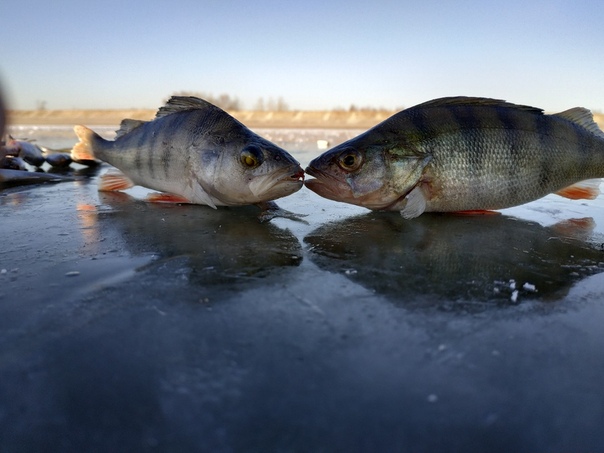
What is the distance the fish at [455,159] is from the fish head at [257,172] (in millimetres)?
227

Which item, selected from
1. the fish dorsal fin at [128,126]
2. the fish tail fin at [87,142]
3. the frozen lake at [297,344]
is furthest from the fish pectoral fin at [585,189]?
the fish tail fin at [87,142]

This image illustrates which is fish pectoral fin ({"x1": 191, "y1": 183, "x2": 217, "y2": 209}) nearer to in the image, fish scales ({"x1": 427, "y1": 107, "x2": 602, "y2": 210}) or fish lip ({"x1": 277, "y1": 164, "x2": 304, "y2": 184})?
fish lip ({"x1": 277, "y1": 164, "x2": 304, "y2": 184})

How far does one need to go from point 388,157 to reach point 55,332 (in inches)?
91.5

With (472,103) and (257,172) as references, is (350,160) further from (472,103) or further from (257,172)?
(472,103)

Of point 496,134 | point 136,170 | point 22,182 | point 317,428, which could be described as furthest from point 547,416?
point 22,182

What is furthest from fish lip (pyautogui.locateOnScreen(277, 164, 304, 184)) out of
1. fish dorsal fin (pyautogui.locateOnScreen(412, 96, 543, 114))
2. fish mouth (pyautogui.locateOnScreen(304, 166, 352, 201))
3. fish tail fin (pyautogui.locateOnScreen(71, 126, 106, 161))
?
fish tail fin (pyautogui.locateOnScreen(71, 126, 106, 161))

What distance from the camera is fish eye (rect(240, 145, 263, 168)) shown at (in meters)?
3.04

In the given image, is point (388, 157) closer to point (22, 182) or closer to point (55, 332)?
point (55, 332)

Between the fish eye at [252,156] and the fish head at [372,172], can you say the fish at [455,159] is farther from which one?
the fish eye at [252,156]

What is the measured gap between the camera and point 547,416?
3.54ft

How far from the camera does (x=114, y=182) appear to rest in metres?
4.27

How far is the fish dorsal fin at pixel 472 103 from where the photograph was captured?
3.29 meters

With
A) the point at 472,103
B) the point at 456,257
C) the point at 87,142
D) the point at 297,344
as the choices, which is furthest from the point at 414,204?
the point at 87,142

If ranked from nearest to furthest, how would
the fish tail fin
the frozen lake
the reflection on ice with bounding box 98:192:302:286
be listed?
the frozen lake → the reflection on ice with bounding box 98:192:302:286 → the fish tail fin
